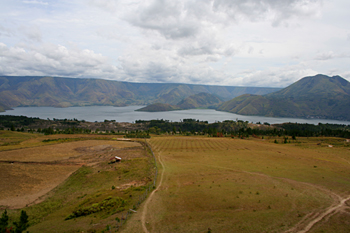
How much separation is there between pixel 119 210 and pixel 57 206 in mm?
12657

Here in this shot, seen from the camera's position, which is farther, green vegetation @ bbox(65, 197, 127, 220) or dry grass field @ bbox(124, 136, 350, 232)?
green vegetation @ bbox(65, 197, 127, 220)

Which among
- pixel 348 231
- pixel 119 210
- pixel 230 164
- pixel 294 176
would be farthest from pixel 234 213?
pixel 230 164

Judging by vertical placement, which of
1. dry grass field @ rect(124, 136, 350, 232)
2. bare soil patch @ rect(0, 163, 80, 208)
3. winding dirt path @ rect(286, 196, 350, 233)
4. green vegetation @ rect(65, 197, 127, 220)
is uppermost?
winding dirt path @ rect(286, 196, 350, 233)

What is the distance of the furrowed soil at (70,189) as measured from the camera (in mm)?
24103

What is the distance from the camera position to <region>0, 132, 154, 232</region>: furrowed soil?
24103 mm

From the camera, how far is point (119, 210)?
25000mm

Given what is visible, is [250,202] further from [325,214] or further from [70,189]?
[70,189]

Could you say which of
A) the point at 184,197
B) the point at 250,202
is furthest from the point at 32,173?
the point at 250,202

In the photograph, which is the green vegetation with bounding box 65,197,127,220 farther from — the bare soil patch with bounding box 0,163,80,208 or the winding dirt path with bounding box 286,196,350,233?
the winding dirt path with bounding box 286,196,350,233

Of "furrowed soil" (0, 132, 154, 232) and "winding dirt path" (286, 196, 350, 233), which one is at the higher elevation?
"winding dirt path" (286, 196, 350, 233)

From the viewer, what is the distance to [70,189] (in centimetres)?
3822

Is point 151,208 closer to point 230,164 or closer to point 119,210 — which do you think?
point 119,210

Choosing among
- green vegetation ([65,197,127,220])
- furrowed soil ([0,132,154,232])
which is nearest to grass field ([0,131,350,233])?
green vegetation ([65,197,127,220])

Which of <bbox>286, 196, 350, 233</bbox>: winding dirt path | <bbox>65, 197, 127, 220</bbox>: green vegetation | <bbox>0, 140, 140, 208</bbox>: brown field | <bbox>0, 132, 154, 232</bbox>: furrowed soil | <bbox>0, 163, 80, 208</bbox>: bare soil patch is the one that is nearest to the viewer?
<bbox>286, 196, 350, 233</bbox>: winding dirt path
